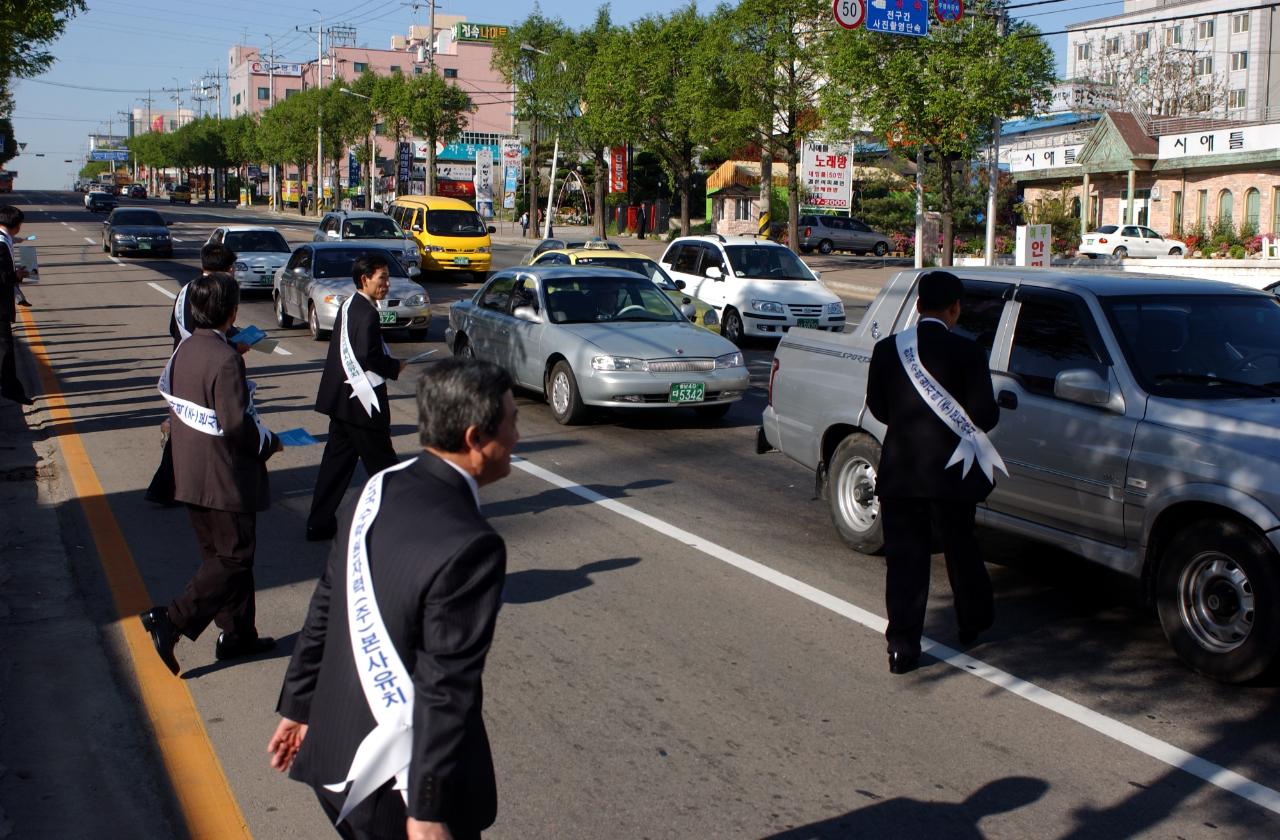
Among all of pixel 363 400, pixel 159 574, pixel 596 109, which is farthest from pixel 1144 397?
pixel 596 109

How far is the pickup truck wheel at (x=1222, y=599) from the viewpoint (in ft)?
17.7

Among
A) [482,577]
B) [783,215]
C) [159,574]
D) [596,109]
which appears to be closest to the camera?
[482,577]

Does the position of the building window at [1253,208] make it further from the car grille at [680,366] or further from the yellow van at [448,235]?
the car grille at [680,366]

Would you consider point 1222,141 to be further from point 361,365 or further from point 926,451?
point 926,451

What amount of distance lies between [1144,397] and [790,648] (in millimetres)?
2078

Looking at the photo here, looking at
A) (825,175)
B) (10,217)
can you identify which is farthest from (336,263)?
(825,175)

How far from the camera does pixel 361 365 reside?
24.7ft

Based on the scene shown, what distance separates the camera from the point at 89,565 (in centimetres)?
761

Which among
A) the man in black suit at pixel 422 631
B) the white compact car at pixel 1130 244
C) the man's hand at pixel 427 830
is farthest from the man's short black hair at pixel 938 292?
the white compact car at pixel 1130 244

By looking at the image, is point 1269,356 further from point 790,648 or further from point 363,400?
point 363,400

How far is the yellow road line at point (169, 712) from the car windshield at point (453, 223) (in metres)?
23.0

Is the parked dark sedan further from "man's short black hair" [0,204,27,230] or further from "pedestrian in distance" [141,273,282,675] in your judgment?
"pedestrian in distance" [141,273,282,675]

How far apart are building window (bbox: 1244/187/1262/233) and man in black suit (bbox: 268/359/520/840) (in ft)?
153

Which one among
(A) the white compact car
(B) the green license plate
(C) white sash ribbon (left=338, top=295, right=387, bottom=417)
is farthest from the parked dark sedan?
(C) white sash ribbon (left=338, top=295, right=387, bottom=417)
